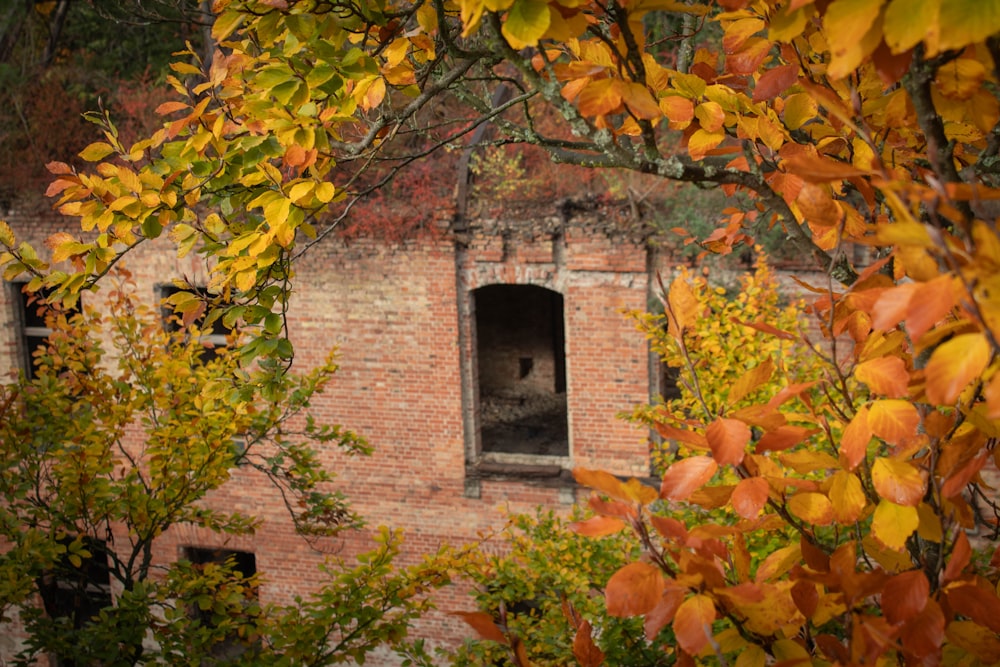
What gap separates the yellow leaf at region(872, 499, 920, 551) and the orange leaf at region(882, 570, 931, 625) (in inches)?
2.4

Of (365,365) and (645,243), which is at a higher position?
(645,243)

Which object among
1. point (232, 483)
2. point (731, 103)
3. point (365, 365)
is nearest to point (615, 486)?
point (731, 103)

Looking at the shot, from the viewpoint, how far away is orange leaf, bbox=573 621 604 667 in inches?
76.7

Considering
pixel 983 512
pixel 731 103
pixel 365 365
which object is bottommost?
pixel 983 512

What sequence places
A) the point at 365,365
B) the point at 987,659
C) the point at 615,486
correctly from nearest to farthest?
1. the point at 615,486
2. the point at 987,659
3. the point at 365,365

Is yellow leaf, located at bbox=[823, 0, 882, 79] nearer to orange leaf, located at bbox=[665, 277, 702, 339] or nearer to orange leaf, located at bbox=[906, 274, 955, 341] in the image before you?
orange leaf, located at bbox=[906, 274, 955, 341]

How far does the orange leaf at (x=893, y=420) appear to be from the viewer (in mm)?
1498

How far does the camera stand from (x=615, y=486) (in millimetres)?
1545

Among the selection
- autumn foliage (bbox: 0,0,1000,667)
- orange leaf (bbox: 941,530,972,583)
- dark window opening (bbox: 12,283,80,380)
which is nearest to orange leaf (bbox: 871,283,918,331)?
autumn foliage (bbox: 0,0,1000,667)

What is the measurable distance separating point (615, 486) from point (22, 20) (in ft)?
46.9

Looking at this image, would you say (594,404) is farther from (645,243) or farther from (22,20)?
(22,20)

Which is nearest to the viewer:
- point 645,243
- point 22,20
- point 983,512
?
point 983,512

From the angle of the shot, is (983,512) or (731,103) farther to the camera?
(983,512)

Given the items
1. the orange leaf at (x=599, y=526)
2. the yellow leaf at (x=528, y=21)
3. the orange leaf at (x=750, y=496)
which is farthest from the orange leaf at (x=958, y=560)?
the yellow leaf at (x=528, y=21)
